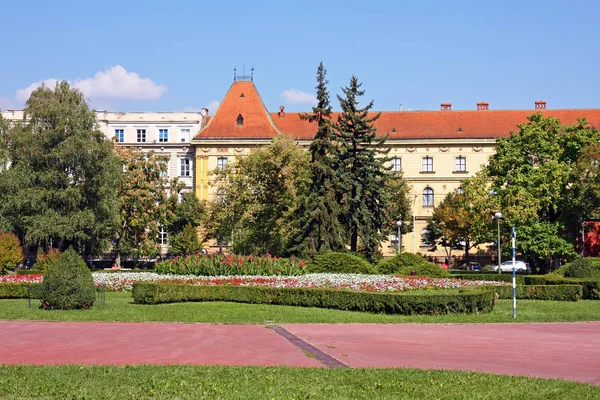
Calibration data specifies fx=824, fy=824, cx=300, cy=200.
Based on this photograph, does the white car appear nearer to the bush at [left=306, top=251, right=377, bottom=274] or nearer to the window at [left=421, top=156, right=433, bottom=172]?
the window at [left=421, top=156, right=433, bottom=172]

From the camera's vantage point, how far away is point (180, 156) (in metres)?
92.6

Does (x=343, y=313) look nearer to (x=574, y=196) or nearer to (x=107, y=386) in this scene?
(x=107, y=386)

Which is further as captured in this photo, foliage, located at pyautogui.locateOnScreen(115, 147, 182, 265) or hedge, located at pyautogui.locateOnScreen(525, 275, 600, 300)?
foliage, located at pyautogui.locateOnScreen(115, 147, 182, 265)

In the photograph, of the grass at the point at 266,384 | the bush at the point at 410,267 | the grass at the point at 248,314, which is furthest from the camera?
the bush at the point at 410,267

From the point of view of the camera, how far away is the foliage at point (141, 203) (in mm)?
66625

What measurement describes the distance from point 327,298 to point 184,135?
214ft

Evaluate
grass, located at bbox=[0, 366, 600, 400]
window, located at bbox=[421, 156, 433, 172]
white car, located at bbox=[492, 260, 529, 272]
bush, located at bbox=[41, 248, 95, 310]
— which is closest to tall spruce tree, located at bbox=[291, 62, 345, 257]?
bush, located at bbox=[41, 248, 95, 310]

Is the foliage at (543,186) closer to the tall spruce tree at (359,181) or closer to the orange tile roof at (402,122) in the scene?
the tall spruce tree at (359,181)

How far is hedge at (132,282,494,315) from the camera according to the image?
28.0 metres

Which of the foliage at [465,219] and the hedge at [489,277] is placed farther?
the foliage at [465,219]

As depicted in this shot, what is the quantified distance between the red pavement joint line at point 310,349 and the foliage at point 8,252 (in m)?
31.1

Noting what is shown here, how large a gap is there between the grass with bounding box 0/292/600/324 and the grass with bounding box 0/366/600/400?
1131 cm

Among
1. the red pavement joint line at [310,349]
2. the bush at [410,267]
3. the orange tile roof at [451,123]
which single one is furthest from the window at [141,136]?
the red pavement joint line at [310,349]

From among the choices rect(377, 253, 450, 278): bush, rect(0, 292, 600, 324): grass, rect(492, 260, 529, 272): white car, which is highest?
rect(377, 253, 450, 278): bush
